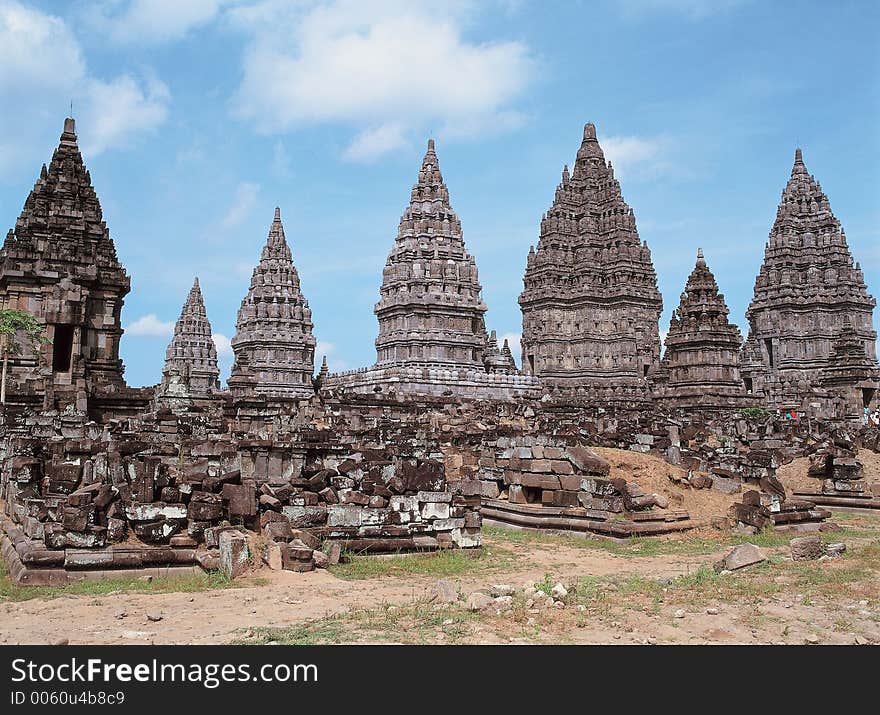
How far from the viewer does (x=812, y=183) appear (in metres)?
61.2

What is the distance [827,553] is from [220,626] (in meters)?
6.47

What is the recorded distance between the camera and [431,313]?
41812 millimetres

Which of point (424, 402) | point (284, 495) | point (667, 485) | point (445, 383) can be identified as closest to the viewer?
point (284, 495)

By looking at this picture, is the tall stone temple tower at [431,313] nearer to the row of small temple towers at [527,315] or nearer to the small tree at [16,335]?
the row of small temple towers at [527,315]

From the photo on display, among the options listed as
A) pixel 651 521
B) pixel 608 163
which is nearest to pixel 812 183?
pixel 608 163

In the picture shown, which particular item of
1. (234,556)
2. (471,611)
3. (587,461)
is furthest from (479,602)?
(587,461)

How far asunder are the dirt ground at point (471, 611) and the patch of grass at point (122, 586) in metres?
0.06

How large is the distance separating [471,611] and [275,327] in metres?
46.9

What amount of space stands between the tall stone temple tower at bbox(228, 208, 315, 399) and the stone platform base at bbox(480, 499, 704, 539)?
3678 centimetres

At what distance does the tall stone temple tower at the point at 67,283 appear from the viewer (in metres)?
25.6

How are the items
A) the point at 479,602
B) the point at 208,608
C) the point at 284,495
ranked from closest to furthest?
the point at 479,602, the point at 208,608, the point at 284,495

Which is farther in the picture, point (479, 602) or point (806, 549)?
point (806, 549)

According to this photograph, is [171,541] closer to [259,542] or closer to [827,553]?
[259,542]

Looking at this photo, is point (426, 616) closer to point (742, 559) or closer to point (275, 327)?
point (742, 559)
